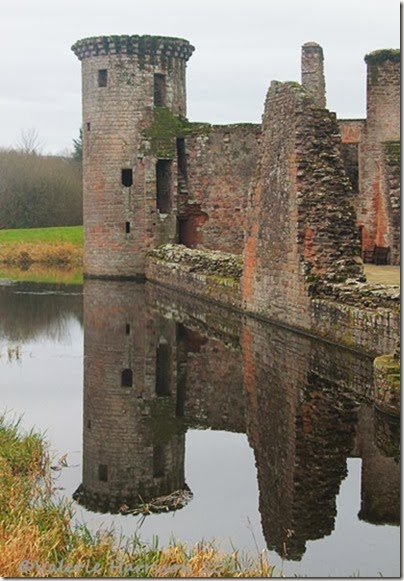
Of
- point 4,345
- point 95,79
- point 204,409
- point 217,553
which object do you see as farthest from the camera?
point 95,79

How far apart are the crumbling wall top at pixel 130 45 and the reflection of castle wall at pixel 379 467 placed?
2187 centimetres

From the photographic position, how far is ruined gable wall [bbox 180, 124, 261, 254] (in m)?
30.3

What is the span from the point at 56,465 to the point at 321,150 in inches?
347

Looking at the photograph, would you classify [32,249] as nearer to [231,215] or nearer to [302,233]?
[231,215]

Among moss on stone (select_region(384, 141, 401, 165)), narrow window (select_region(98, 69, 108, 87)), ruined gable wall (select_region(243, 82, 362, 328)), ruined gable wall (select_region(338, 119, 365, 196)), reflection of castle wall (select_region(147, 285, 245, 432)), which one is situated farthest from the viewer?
narrow window (select_region(98, 69, 108, 87))

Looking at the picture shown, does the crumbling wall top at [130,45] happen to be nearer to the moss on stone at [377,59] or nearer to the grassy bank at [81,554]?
the moss on stone at [377,59]

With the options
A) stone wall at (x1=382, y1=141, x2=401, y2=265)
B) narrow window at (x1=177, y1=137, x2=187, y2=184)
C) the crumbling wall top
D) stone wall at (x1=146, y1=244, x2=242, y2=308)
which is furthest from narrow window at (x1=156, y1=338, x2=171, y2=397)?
the crumbling wall top

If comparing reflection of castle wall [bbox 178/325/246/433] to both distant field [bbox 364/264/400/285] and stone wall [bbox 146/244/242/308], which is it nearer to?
distant field [bbox 364/264/400/285]

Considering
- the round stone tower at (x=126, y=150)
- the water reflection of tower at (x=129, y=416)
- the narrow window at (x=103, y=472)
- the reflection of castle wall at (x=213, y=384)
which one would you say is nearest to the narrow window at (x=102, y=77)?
the round stone tower at (x=126, y=150)

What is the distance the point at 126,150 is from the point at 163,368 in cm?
1759

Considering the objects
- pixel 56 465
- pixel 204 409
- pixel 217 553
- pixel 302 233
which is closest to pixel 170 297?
pixel 302 233

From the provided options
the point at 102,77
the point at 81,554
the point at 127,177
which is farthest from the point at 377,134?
the point at 81,554

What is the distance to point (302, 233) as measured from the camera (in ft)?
50.2

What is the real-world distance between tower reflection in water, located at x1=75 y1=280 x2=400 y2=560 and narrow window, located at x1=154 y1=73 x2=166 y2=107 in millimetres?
15132
